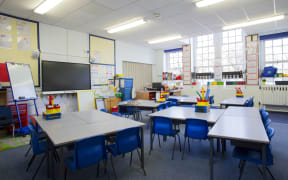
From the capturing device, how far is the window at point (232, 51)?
25.7 feet

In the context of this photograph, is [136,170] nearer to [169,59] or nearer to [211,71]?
[211,71]

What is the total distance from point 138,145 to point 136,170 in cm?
42

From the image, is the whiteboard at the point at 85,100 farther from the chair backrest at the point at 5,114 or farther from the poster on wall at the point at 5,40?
the poster on wall at the point at 5,40

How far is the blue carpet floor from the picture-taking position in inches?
95.8

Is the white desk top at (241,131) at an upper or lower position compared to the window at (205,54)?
lower

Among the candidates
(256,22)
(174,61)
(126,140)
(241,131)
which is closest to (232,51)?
(256,22)

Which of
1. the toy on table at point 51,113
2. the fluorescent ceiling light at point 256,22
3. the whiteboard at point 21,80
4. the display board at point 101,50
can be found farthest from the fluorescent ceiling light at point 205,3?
the whiteboard at point 21,80

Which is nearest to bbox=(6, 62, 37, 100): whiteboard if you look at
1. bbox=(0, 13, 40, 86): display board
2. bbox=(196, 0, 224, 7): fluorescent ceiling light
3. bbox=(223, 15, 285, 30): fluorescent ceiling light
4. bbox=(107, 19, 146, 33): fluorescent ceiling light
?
bbox=(0, 13, 40, 86): display board

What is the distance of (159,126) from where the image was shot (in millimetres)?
3146

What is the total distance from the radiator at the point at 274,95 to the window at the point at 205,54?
251 cm

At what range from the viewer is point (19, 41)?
4.91 metres

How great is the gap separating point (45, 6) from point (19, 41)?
5.21 ft

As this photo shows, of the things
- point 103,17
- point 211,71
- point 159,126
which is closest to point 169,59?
point 211,71

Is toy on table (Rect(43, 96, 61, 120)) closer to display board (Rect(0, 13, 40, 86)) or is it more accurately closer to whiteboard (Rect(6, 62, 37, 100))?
whiteboard (Rect(6, 62, 37, 100))
